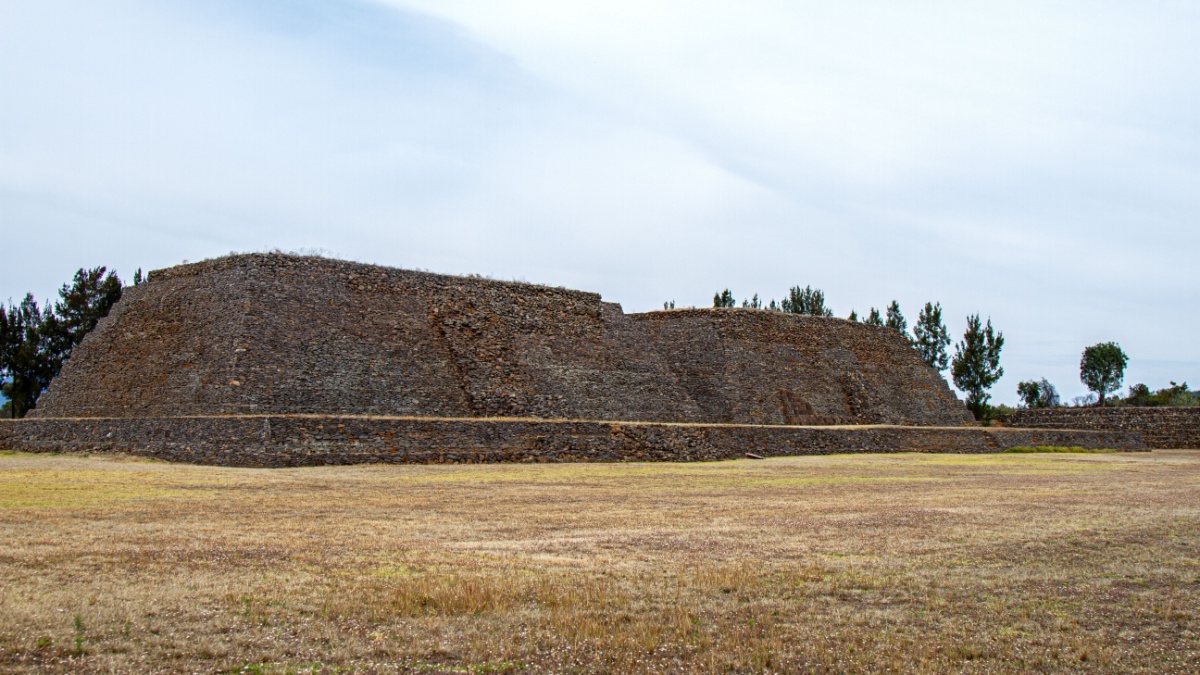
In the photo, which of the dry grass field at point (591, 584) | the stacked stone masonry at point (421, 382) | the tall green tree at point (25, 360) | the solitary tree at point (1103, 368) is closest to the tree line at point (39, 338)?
the tall green tree at point (25, 360)

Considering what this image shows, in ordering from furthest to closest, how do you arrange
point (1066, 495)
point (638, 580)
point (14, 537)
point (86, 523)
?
point (1066, 495), point (86, 523), point (14, 537), point (638, 580)

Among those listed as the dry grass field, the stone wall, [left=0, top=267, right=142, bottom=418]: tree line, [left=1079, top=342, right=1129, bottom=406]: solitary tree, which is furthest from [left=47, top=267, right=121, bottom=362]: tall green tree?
[left=1079, top=342, right=1129, bottom=406]: solitary tree

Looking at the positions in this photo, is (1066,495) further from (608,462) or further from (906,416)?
(906,416)

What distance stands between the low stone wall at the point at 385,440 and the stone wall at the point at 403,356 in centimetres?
243

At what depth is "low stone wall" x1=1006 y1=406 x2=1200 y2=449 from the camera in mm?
40219

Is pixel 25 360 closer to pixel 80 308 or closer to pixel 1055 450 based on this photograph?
pixel 80 308

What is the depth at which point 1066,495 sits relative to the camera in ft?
46.0

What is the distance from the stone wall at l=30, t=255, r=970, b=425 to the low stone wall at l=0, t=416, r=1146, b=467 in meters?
2.43

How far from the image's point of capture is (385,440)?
2067 centimetres

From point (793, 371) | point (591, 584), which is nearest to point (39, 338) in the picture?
point (793, 371)

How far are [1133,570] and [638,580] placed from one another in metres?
3.73

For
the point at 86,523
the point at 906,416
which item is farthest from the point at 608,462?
the point at 906,416

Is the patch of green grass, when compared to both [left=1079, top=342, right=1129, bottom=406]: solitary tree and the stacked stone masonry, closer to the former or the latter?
the stacked stone masonry

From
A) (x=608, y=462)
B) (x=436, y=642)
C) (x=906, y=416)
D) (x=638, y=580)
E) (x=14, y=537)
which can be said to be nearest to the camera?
(x=436, y=642)
